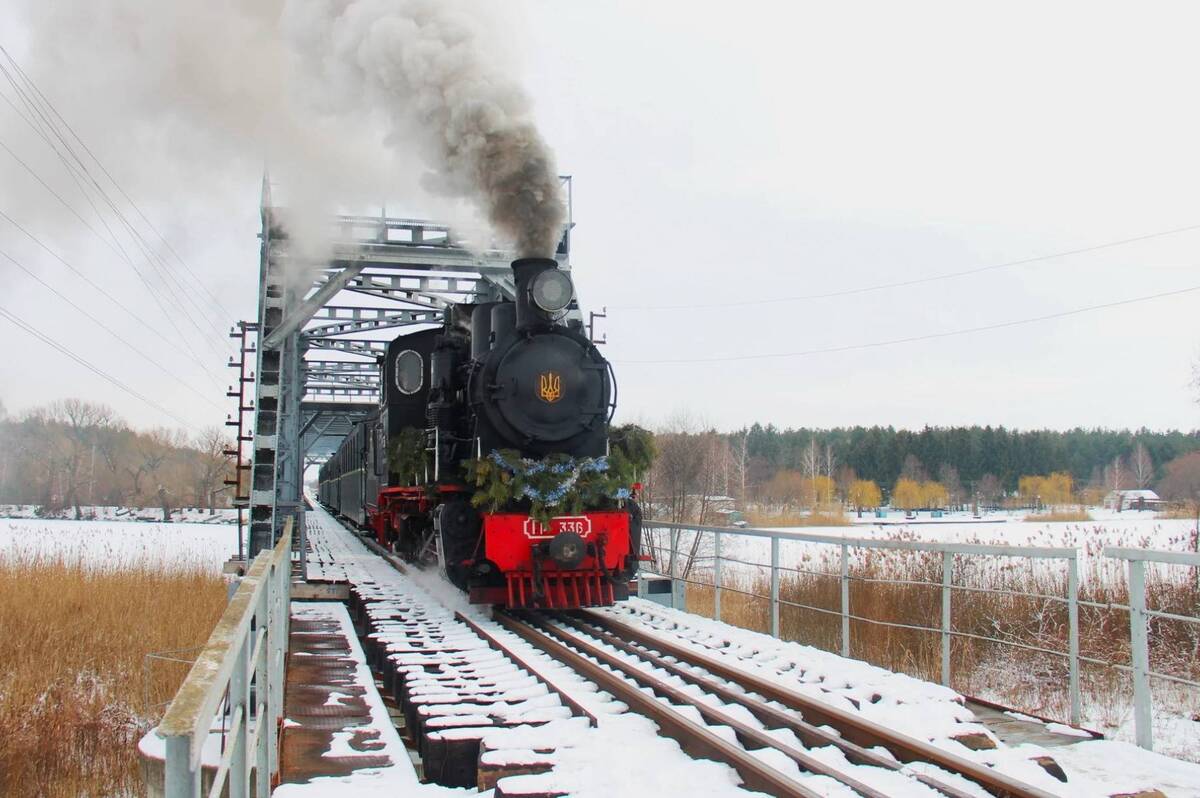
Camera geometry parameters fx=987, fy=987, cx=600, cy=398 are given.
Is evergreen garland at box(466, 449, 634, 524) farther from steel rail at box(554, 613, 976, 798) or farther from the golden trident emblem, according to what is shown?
steel rail at box(554, 613, 976, 798)

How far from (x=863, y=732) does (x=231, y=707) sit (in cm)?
319

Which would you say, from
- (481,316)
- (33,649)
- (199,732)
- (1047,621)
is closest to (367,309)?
(481,316)

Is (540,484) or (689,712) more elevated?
(540,484)

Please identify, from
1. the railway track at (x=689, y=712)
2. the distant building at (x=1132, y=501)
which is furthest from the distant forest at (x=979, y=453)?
the railway track at (x=689, y=712)

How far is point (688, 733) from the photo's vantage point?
4.55m

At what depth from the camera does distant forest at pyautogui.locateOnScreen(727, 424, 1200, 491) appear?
74.6 metres

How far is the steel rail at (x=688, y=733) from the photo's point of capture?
3.81 m

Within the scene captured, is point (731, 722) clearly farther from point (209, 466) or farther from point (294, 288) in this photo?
point (209, 466)

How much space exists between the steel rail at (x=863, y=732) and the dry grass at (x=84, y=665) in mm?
3563

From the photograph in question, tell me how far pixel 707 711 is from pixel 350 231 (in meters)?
10.7

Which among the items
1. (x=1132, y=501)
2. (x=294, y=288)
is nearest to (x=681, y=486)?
(x=294, y=288)

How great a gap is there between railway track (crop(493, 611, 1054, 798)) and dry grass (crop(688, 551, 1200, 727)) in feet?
4.86

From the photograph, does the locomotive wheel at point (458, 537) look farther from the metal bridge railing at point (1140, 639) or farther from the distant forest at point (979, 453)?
the distant forest at point (979, 453)

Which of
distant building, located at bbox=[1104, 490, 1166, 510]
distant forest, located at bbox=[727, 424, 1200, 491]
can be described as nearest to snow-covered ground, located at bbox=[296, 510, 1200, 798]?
distant building, located at bbox=[1104, 490, 1166, 510]
